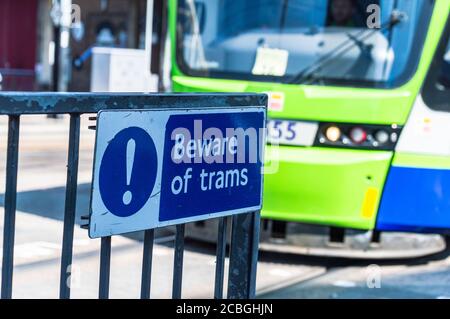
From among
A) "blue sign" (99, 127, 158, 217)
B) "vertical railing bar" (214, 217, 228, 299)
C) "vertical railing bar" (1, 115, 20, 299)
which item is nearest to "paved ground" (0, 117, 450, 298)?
"vertical railing bar" (214, 217, 228, 299)

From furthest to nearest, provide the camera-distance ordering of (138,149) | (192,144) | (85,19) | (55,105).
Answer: (85,19), (192,144), (138,149), (55,105)

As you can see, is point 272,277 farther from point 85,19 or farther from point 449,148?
point 85,19

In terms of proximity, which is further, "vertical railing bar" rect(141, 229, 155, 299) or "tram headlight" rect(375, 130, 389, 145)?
"tram headlight" rect(375, 130, 389, 145)

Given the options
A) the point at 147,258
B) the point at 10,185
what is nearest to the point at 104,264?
the point at 147,258

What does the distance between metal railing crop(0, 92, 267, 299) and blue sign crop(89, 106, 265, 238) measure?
4 cm

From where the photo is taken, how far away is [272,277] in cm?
579

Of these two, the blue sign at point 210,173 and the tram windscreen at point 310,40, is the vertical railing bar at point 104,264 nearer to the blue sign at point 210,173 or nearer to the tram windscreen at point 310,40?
the blue sign at point 210,173

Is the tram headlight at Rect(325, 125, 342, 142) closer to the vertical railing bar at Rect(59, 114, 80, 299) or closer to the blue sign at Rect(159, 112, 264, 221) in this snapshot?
the blue sign at Rect(159, 112, 264, 221)

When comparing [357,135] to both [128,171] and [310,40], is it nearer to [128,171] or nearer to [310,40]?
[310,40]

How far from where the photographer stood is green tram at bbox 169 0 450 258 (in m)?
5.73

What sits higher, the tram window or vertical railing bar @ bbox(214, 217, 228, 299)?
the tram window

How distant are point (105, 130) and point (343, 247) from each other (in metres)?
4.62

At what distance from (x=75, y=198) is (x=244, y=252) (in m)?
0.85

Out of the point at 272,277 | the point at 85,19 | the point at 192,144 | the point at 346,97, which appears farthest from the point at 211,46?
the point at 85,19
